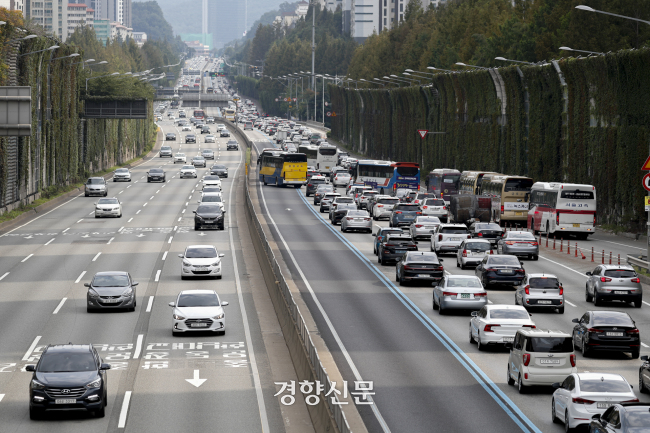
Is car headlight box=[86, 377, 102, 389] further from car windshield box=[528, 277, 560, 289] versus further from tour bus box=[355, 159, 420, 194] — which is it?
tour bus box=[355, 159, 420, 194]

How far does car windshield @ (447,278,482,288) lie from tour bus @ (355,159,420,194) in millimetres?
54687

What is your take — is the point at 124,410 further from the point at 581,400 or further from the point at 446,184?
the point at 446,184

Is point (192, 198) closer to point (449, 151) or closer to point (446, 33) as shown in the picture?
point (449, 151)

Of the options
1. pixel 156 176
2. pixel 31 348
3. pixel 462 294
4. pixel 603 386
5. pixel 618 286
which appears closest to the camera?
pixel 603 386

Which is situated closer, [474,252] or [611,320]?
[611,320]

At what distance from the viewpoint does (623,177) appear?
218 feet

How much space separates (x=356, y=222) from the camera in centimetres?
6475

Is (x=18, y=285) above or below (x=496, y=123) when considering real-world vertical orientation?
below

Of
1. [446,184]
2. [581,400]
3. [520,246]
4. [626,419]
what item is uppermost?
[446,184]

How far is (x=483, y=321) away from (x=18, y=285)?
22429mm

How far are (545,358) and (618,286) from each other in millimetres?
14693

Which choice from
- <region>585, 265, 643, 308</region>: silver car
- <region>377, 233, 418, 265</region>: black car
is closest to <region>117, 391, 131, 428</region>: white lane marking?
<region>585, 265, 643, 308</region>: silver car

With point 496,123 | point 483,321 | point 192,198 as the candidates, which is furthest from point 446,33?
point 483,321

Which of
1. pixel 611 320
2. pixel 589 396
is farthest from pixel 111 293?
pixel 589 396
